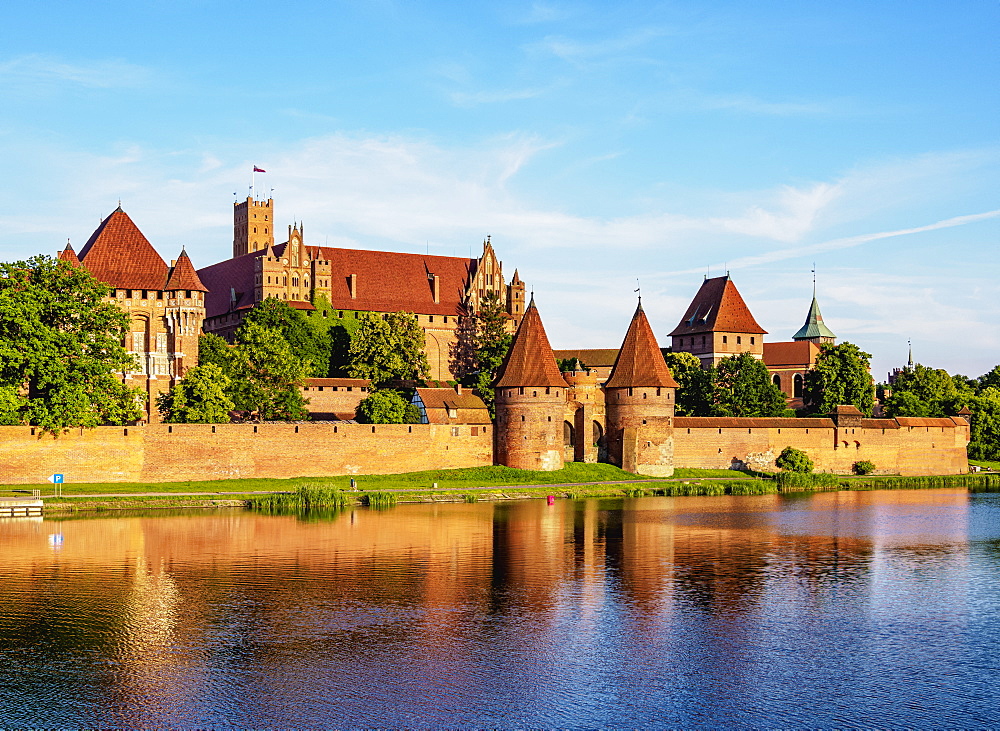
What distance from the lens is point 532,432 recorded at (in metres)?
52.2

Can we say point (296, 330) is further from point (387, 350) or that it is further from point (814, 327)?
point (814, 327)

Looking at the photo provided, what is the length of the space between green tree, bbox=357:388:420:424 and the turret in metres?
9.18

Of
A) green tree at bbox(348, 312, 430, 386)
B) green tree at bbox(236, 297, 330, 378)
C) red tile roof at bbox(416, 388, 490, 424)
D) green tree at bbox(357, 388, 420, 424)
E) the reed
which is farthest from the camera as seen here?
green tree at bbox(236, 297, 330, 378)

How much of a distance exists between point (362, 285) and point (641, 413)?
100ft

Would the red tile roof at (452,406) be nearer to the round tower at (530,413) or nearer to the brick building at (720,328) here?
the round tower at (530,413)

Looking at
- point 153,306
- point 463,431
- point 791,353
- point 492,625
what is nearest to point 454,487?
point 463,431

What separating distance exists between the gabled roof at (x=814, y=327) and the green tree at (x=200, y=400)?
220 ft

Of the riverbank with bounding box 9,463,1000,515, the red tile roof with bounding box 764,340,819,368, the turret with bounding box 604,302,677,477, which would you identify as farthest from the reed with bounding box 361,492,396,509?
the red tile roof with bounding box 764,340,819,368

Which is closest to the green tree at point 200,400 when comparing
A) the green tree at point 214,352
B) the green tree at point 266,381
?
the green tree at point 266,381

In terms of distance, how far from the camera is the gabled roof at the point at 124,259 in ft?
182

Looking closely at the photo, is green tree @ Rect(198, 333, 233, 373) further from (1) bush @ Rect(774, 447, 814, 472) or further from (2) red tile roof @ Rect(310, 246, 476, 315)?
(1) bush @ Rect(774, 447, 814, 472)

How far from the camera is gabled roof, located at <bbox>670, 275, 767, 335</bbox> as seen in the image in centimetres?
8444

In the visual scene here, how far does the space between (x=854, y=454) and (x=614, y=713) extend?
153ft

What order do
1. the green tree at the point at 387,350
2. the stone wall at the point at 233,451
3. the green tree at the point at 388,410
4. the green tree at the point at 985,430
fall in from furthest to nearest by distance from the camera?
the green tree at the point at 387,350
the green tree at the point at 985,430
the green tree at the point at 388,410
the stone wall at the point at 233,451
